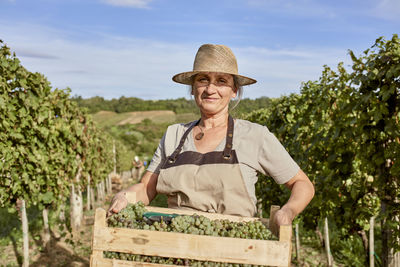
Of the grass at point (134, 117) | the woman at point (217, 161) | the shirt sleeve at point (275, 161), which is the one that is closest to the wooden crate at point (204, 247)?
the woman at point (217, 161)

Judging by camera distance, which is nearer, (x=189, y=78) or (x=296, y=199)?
(x=296, y=199)

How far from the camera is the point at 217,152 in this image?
2.44 meters

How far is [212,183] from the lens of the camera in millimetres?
2361

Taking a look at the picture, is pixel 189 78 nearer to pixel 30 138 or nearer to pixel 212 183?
pixel 212 183

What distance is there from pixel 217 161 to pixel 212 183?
138 millimetres

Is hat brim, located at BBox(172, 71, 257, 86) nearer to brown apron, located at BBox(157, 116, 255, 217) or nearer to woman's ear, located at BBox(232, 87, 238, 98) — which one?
woman's ear, located at BBox(232, 87, 238, 98)

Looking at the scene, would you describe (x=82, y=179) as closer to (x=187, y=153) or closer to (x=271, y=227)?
(x=187, y=153)

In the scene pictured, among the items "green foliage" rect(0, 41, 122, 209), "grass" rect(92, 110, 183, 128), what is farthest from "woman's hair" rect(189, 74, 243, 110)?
"grass" rect(92, 110, 183, 128)

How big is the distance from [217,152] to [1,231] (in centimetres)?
814

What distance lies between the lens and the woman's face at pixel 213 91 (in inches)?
103

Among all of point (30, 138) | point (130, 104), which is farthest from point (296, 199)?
point (130, 104)

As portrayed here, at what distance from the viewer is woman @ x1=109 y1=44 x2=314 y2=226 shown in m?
2.36

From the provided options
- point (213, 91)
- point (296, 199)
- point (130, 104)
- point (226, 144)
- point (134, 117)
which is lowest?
point (296, 199)

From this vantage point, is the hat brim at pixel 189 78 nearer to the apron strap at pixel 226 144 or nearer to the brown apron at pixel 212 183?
the apron strap at pixel 226 144
